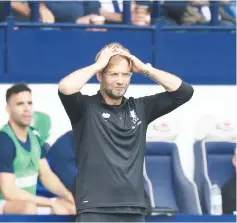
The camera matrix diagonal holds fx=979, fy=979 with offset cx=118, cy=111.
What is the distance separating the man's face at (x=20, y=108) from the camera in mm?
7508

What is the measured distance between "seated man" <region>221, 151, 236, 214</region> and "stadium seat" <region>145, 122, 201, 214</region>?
0.23 m

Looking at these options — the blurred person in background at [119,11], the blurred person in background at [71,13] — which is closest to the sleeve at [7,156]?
the blurred person in background at [71,13]

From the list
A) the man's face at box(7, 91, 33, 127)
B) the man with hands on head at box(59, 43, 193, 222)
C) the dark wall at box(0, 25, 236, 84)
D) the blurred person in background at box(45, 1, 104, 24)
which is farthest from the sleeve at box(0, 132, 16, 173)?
the man with hands on head at box(59, 43, 193, 222)

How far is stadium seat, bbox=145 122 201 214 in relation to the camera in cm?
796

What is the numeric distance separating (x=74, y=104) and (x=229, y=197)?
3.11 m

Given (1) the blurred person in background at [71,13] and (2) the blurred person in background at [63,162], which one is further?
(1) the blurred person in background at [71,13]

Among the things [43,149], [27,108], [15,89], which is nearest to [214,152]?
[43,149]

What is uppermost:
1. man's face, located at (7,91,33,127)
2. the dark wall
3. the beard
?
the beard

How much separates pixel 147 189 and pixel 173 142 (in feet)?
2.04

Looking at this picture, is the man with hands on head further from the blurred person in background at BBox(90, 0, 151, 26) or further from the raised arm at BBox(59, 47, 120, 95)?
the blurred person in background at BBox(90, 0, 151, 26)

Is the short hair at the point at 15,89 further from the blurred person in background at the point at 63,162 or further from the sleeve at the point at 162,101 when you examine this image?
the sleeve at the point at 162,101

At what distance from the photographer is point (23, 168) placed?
736 cm

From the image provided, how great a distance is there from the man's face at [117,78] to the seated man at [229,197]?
2.98 m

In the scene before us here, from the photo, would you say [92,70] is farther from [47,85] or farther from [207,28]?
[207,28]
